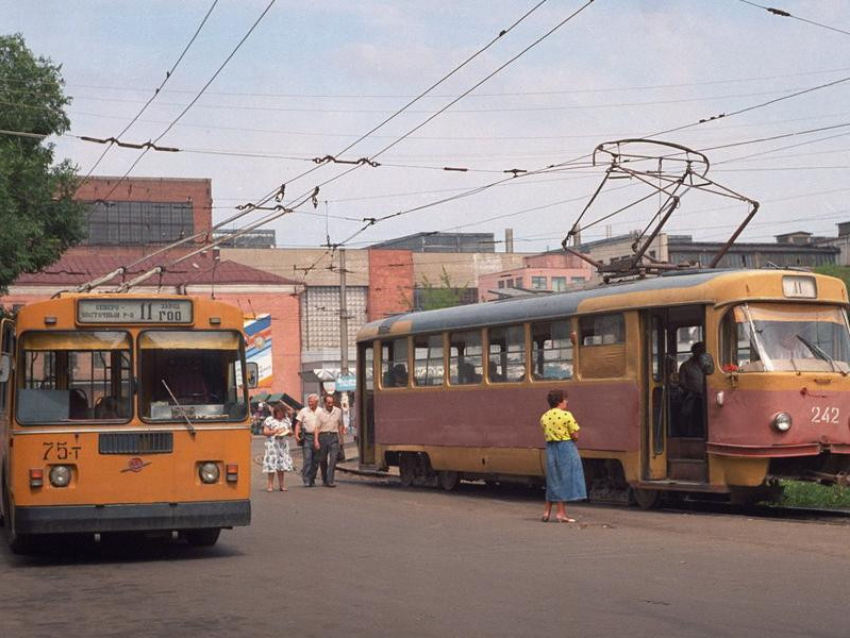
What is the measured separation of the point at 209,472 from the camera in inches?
576

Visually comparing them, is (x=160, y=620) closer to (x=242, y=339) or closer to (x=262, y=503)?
(x=242, y=339)

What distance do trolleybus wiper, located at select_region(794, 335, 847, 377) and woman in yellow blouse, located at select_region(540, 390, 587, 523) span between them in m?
3.42

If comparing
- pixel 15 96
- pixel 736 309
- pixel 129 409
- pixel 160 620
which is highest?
pixel 15 96

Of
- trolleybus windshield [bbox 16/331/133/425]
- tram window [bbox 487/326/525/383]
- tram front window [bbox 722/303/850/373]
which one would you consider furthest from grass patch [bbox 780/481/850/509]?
trolleybus windshield [bbox 16/331/133/425]

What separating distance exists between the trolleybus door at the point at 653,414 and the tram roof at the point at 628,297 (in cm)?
41

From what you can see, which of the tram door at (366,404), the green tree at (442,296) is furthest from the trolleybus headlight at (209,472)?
the green tree at (442,296)

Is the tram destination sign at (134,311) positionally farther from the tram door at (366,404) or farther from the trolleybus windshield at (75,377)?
the tram door at (366,404)

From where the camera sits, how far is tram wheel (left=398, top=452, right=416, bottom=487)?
27.2m

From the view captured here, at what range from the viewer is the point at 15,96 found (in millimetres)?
39250

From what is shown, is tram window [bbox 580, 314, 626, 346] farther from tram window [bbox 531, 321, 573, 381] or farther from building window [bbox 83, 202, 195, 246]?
building window [bbox 83, 202, 195, 246]

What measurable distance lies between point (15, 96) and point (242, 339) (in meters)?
26.3

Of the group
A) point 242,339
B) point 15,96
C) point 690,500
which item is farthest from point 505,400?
point 15,96

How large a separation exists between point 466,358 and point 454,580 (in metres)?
12.3

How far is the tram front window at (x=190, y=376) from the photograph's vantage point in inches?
575
